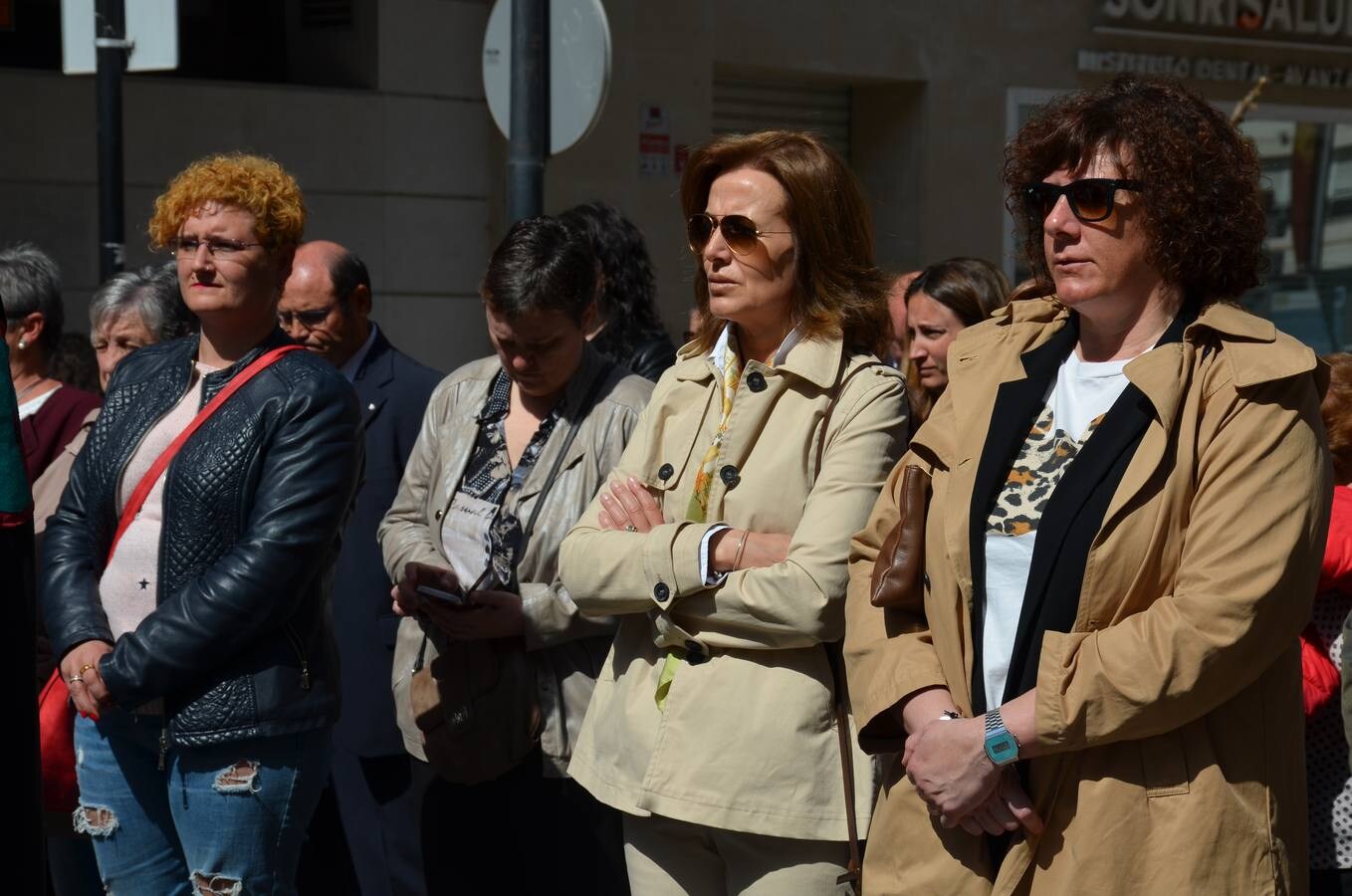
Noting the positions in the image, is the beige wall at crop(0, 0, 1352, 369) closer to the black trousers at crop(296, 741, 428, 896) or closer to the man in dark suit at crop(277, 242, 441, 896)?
the man in dark suit at crop(277, 242, 441, 896)

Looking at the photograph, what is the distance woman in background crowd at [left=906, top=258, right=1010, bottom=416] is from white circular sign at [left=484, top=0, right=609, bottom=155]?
4.38 feet

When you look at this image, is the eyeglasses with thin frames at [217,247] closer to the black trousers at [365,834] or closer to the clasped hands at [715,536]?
the clasped hands at [715,536]

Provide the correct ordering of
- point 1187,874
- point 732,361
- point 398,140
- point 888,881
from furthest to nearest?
1. point 398,140
2. point 732,361
3. point 888,881
4. point 1187,874

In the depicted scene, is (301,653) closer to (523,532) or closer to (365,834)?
(523,532)

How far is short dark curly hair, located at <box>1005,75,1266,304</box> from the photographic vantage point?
9.68 feet

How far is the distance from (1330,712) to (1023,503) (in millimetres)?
1850

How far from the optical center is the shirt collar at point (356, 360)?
5.57m

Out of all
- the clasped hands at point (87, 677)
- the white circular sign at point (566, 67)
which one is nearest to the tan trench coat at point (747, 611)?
the clasped hands at point (87, 677)

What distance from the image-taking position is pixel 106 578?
4016 millimetres

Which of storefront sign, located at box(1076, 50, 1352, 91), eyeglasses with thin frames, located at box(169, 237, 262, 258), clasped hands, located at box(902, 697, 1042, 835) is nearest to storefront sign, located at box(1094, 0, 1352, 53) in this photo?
storefront sign, located at box(1076, 50, 1352, 91)

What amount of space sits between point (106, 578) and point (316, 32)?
7.67 metres

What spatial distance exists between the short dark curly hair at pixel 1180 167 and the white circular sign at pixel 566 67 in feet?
9.90

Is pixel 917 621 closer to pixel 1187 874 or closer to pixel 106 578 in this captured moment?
pixel 1187 874

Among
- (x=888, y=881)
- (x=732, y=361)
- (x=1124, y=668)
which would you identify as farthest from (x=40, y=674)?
(x=1124, y=668)
